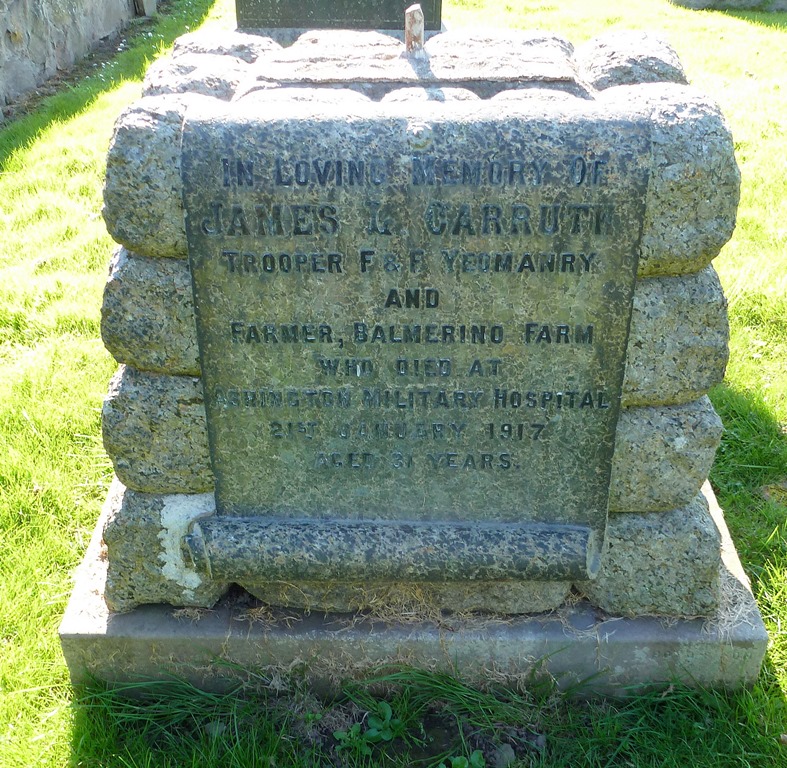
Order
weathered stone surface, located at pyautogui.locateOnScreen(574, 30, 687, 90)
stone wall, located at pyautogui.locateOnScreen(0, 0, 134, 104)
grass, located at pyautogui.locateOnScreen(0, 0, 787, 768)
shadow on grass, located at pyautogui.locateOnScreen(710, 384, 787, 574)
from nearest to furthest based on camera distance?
weathered stone surface, located at pyautogui.locateOnScreen(574, 30, 687, 90) → grass, located at pyautogui.locateOnScreen(0, 0, 787, 768) → shadow on grass, located at pyautogui.locateOnScreen(710, 384, 787, 574) → stone wall, located at pyautogui.locateOnScreen(0, 0, 134, 104)

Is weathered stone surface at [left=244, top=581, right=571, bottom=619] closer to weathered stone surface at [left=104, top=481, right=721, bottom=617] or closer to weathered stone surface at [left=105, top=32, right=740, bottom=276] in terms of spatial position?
weathered stone surface at [left=104, top=481, right=721, bottom=617]

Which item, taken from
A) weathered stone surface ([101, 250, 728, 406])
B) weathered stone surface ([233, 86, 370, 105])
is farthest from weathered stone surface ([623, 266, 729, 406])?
A: weathered stone surface ([233, 86, 370, 105])

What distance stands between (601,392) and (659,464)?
0.25 metres

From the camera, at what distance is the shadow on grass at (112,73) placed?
5848 mm

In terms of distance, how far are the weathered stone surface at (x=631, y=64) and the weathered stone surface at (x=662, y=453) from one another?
0.80 meters

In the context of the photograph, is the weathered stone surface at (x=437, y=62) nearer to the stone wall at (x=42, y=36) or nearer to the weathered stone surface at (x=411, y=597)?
the weathered stone surface at (x=411, y=597)

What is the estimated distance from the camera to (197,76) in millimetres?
1922

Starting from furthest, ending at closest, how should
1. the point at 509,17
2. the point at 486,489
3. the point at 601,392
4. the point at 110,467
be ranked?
the point at 509,17 → the point at 110,467 → the point at 486,489 → the point at 601,392

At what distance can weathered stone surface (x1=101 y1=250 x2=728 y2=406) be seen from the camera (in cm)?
180

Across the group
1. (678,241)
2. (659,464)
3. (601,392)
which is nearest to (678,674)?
(659,464)

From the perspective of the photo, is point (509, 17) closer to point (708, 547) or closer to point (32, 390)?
point (32, 390)

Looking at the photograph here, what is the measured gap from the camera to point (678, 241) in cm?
172

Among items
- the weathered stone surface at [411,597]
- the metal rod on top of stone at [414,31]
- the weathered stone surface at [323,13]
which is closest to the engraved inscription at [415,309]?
the weathered stone surface at [411,597]

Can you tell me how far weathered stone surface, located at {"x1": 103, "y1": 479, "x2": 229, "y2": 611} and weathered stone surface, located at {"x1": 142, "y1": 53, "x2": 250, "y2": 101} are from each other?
1.01m
